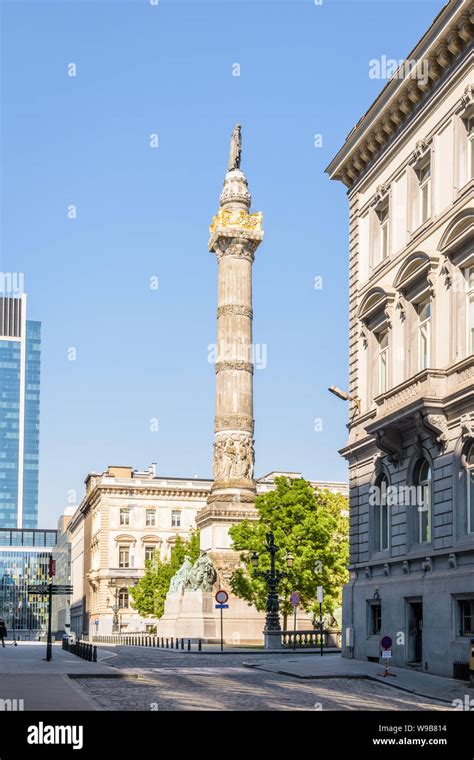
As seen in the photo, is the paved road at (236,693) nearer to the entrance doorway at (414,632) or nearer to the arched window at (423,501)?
the entrance doorway at (414,632)

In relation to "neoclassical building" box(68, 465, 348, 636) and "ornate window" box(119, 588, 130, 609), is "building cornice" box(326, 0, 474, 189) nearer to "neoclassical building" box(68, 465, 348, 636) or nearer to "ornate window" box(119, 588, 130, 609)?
"neoclassical building" box(68, 465, 348, 636)

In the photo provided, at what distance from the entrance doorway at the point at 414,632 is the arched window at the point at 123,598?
90375 mm

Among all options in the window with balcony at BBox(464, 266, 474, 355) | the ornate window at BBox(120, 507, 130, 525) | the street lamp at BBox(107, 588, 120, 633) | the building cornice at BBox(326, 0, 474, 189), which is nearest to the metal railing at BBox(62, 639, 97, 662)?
the window with balcony at BBox(464, 266, 474, 355)

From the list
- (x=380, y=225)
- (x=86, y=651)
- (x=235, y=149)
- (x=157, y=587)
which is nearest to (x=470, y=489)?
(x=380, y=225)

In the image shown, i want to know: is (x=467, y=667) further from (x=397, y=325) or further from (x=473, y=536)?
(x=397, y=325)

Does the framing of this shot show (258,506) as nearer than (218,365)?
Yes

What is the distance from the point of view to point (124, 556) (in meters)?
126

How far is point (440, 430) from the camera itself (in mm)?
32625

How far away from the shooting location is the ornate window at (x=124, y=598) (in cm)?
12262

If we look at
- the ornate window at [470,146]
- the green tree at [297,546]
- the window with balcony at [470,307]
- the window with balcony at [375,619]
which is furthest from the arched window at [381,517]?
the green tree at [297,546]

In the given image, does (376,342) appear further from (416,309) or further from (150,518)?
(150,518)
